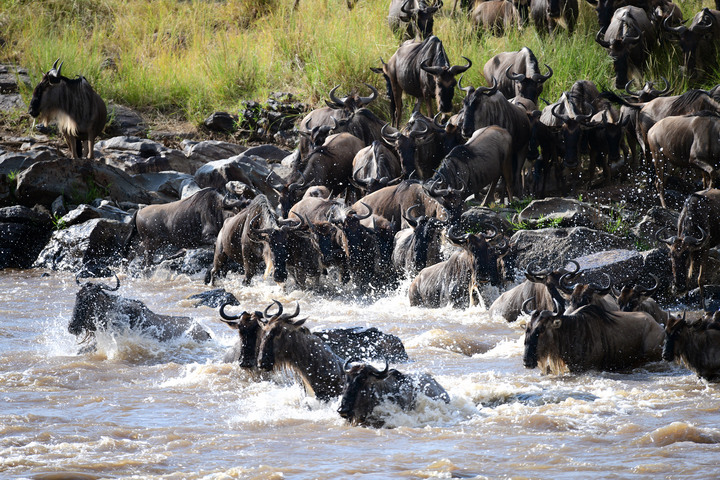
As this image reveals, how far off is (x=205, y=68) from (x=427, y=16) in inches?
218

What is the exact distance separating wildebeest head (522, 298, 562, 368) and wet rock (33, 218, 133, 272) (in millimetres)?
7705

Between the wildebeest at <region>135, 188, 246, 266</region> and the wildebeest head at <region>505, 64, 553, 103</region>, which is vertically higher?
the wildebeest head at <region>505, 64, 553, 103</region>

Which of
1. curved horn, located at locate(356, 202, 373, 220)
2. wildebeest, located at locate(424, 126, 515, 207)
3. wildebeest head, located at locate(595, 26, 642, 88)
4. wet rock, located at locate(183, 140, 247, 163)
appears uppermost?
wildebeest head, located at locate(595, 26, 642, 88)

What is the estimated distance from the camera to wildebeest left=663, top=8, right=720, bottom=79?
14.7m

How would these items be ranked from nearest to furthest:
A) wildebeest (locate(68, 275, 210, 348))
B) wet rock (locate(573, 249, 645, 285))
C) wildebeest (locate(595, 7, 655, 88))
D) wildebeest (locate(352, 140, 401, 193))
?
wildebeest (locate(68, 275, 210, 348))
wet rock (locate(573, 249, 645, 285))
wildebeest (locate(352, 140, 401, 193))
wildebeest (locate(595, 7, 655, 88))

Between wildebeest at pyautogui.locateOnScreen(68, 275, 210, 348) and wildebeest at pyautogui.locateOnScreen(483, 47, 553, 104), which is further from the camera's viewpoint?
wildebeest at pyautogui.locateOnScreen(483, 47, 553, 104)

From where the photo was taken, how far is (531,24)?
57.0 ft

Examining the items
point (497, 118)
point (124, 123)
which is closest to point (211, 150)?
point (124, 123)

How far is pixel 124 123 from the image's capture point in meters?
18.4

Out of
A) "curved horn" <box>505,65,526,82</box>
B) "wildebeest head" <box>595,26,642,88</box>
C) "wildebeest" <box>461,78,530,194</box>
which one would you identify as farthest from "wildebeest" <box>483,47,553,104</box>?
"wildebeest" <box>461,78,530,194</box>

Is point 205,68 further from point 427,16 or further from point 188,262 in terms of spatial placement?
point 188,262

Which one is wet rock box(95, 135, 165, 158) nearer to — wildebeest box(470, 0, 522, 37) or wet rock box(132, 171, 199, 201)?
wet rock box(132, 171, 199, 201)

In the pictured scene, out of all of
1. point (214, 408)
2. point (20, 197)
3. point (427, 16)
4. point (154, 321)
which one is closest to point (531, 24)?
point (427, 16)

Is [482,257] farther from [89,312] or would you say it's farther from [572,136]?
[89,312]
